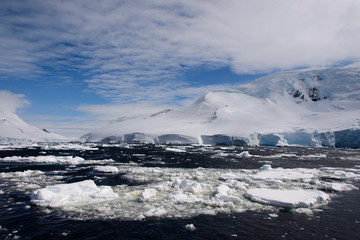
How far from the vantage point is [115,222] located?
406 inches

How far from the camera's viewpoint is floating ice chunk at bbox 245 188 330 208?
12.8m

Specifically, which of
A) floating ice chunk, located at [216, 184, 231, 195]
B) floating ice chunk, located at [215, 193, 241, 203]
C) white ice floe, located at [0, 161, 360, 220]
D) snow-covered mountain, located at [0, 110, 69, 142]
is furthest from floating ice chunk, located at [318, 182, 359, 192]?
snow-covered mountain, located at [0, 110, 69, 142]

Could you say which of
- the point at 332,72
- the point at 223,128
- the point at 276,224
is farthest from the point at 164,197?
the point at 332,72

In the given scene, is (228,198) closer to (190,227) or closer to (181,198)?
(181,198)

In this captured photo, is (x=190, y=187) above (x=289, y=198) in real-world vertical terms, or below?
above

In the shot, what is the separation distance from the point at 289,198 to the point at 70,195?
35.9 feet

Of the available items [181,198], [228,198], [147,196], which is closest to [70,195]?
[147,196]

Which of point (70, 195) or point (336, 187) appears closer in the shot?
point (70, 195)

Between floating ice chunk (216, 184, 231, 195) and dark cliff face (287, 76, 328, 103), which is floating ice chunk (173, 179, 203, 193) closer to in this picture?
floating ice chunk (216, 184, 231, 195)

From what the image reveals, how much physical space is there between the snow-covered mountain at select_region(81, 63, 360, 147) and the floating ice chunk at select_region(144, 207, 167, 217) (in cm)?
7158

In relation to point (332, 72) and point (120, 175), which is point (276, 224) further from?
point (332, 72)

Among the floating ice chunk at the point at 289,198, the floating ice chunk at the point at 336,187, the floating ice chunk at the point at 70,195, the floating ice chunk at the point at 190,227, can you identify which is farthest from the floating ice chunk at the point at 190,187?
the floating ice chunk at the point at 336,187

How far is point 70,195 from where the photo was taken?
1269 centimetres

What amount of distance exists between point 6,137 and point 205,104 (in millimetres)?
78911
